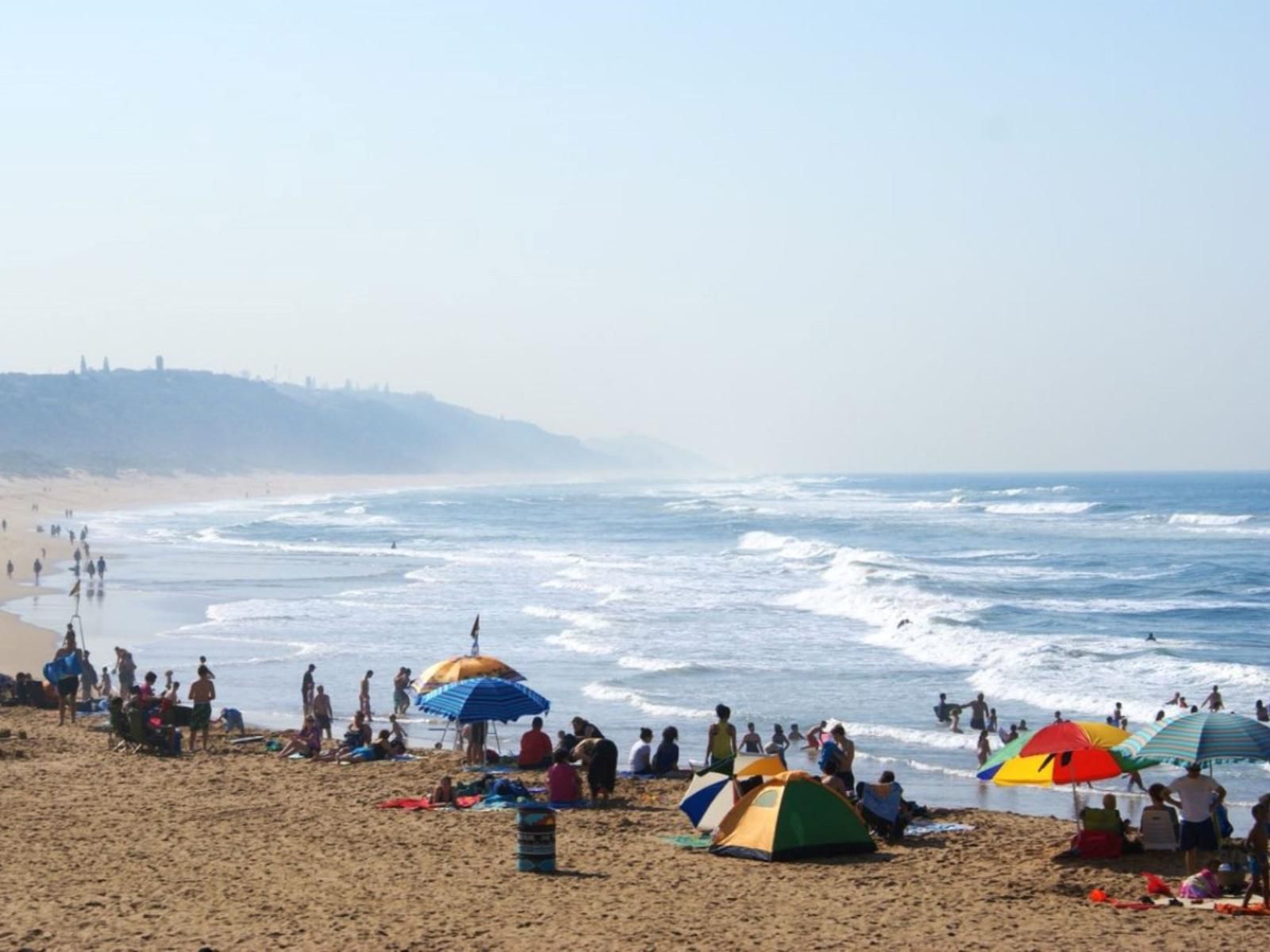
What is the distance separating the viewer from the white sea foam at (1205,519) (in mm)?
77750

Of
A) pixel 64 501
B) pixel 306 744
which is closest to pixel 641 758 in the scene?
pixel 306 744

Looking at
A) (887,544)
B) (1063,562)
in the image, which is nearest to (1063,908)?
(1063,562)

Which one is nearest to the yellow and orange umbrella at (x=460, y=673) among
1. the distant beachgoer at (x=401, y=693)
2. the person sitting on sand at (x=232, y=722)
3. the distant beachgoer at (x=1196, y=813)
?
the person sitting on sand at (x=232, y=722)

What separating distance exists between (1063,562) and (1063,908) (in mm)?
43227

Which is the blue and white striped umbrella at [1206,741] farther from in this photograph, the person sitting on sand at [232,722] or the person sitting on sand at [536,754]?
the person sitting on sand at [232,722]

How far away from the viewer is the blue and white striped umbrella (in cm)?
1084

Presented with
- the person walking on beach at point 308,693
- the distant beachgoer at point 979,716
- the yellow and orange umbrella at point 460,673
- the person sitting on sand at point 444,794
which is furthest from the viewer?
the person walking on beach at point 308,693

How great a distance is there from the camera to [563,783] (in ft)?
47.4

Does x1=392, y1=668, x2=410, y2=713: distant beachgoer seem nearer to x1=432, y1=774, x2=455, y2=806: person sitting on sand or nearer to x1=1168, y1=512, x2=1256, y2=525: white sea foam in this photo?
x1=432, y1=774, x2=455, y2=806: person sitting on sand

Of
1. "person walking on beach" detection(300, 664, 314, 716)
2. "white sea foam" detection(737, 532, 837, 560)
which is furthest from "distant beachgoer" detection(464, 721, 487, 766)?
"white sea foam" detection(737, 532, 837, 560)

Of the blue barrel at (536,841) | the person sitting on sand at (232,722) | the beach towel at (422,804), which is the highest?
the blue barrel at (536,841)

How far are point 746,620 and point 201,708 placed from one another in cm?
1842

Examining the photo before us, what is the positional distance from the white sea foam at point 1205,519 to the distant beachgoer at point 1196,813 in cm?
6980

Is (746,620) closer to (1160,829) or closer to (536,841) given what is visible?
(1160,829)
